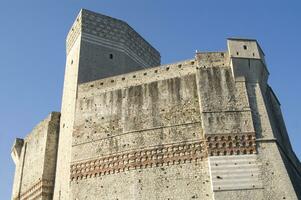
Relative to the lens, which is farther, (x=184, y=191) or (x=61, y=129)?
(x=61, y=129)

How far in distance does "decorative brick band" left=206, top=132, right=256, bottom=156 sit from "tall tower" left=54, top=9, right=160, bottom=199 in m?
5.67

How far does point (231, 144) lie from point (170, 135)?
6.76 ft

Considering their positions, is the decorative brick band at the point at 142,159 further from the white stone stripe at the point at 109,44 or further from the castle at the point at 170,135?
the white stone stripe at the point at 109,44

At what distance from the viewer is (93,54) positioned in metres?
17.9

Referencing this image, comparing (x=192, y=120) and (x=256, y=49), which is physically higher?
(x=256, y=49)

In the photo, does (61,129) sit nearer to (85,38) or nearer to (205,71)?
(85,38)

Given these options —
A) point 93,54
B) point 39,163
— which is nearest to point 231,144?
point 93,54

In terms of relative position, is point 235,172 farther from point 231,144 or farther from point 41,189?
point 41,189

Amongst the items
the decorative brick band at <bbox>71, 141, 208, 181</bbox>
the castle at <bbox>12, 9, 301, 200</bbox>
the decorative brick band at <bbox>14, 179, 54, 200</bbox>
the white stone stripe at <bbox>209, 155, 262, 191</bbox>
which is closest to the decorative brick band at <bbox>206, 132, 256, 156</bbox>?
the castle at <bbox>12, 9, 301, 200</bbox>

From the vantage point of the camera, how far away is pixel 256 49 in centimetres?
1504

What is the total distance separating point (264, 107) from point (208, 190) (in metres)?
3.36

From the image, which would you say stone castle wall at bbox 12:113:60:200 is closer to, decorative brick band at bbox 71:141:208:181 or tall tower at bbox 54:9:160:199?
tall tower at bbox 54:9:160:199

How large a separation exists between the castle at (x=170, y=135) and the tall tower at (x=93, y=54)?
0.07 m

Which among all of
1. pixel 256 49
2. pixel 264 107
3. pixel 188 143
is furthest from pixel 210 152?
pixel 256 49
